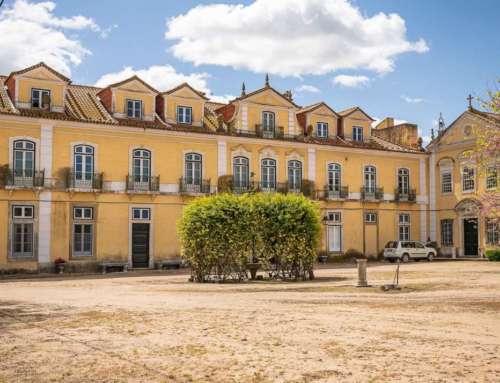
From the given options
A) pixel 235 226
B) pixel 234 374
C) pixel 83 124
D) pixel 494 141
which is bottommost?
pixel 234 374

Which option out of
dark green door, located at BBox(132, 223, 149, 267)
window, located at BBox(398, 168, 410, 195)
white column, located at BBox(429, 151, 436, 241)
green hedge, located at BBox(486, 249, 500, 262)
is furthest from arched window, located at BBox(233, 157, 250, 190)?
green hedge, located at BBox(486, 249, 500, 262)

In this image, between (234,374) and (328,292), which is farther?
(328,292)

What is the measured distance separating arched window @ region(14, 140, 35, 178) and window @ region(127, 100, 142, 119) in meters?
4.73

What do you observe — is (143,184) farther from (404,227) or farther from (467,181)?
(467,181)

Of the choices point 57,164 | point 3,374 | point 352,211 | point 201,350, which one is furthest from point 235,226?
point 352,211

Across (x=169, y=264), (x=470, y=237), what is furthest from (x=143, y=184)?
(x=470, y=237)

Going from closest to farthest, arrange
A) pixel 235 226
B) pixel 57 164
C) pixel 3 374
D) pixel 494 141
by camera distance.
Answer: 1. pixel 3 374
2. pixel 494 141
3. pixel 235 226
4. pixel 57 164

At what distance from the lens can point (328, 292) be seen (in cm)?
1579

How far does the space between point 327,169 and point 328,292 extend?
17.7m

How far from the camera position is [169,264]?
2805cm

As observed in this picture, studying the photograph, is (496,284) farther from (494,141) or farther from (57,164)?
(57,164)

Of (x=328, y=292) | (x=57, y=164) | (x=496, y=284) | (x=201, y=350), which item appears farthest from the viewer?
(x=57, y=164)

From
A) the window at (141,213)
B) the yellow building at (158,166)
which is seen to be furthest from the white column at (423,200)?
the window at (141,213)

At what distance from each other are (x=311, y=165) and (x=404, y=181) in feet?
21.6
